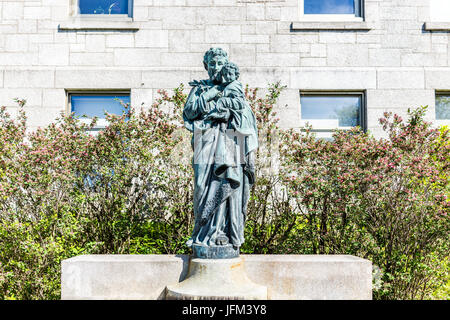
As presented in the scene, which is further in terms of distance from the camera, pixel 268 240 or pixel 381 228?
pixel 268 240

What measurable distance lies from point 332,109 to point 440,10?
2.64m

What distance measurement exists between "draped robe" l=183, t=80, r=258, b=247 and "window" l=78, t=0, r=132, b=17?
4.32 m

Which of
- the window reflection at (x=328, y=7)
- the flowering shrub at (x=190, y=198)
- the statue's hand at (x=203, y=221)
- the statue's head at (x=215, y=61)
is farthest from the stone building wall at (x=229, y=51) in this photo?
the statue's hand at (x=203, y=221)

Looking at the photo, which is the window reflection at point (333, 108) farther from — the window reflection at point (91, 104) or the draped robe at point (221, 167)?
the draped robe at point (221, 167)

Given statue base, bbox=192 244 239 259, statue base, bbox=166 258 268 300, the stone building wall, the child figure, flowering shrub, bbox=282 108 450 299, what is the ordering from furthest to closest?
the stone building wall
flowering shrub, bbox=282 108 450 299
the child figure
statue base, bbox=192 244 239 259
statue base, bbox=166 258 268 300

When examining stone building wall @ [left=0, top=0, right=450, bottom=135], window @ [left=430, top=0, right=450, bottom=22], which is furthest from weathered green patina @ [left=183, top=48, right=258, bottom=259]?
window @ [left=430, top=0, right=450, bottom=22]

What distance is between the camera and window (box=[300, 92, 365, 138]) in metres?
7.82

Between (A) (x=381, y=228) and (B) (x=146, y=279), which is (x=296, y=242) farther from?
(B) (x=146, y=279)

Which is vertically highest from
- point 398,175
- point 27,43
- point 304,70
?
point 27,43

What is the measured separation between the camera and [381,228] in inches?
231

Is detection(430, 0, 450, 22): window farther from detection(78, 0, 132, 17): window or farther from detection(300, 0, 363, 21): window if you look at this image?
detection(78, 0, 132, 17): window
